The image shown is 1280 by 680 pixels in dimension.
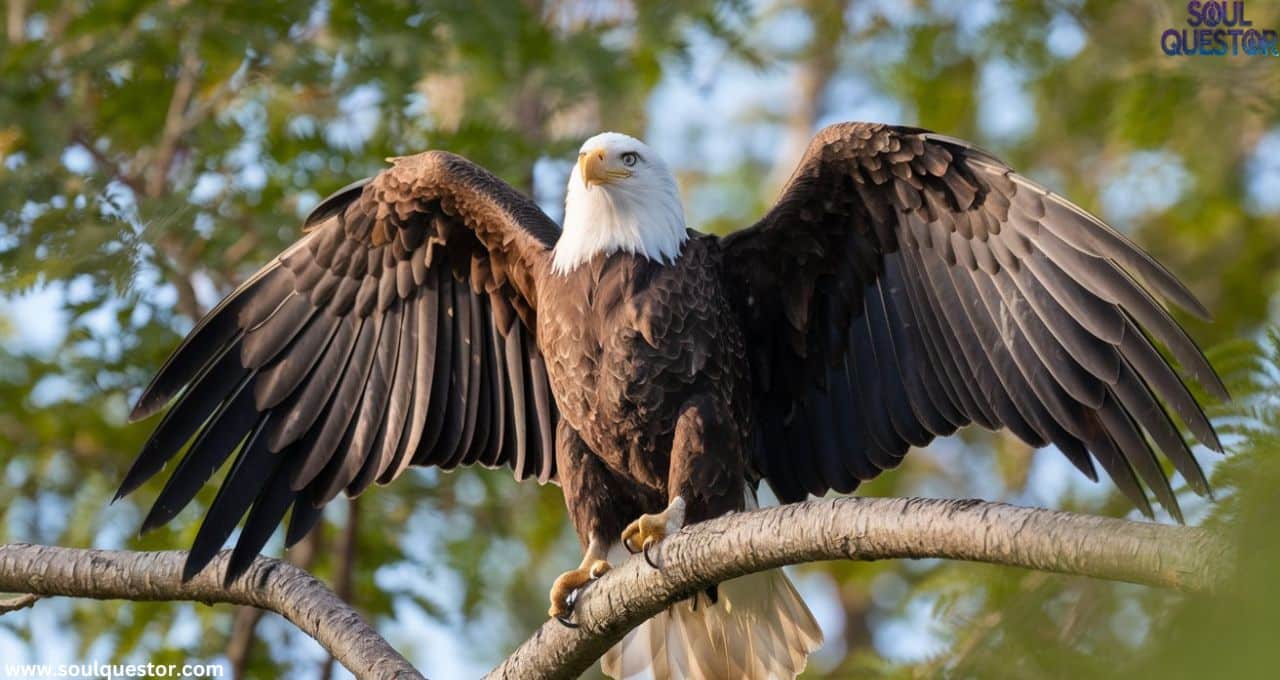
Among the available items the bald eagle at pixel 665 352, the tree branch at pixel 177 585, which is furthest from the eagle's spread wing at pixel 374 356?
the tree branch at pixel 177 585

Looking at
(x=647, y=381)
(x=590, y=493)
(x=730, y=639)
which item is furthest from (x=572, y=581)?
(x=730, y=639)

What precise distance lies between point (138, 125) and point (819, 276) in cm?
338

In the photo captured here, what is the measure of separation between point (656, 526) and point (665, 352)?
1.76ft

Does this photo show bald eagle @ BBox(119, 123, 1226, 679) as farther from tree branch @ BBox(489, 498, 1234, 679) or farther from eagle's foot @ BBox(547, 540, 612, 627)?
tree branch @ BBox(489, 498, 1234, 679)

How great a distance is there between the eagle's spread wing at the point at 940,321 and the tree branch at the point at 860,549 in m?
0.83

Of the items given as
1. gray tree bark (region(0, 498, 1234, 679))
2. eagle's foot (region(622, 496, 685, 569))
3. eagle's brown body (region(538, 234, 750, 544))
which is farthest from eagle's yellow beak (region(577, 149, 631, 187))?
gray tree bark (region(0, 498, 1234, 679))

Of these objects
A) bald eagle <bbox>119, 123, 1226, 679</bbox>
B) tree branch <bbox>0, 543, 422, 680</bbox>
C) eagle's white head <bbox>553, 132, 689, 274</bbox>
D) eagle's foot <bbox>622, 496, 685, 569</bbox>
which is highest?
eagle's white head <bbox>553, 132, 689, 274</bbox>

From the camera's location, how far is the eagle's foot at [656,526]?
4.05 meters

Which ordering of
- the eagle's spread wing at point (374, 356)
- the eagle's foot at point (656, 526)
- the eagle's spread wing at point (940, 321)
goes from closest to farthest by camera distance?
1. the eagle's spread wing at point (940, 321)
2. the eagle's foot at point (656, 526)
3. the eagle's spread wing at point (374, 356)

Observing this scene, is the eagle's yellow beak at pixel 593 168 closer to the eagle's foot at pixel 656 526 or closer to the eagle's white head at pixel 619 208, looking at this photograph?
the eagle's white head at pixel 619 208

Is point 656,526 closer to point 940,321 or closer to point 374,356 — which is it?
point 940,321

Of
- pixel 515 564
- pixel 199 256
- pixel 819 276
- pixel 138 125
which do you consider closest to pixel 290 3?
pixel 138 125

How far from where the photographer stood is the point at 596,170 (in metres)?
4.59

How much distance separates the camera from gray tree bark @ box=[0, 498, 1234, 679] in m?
2.20
